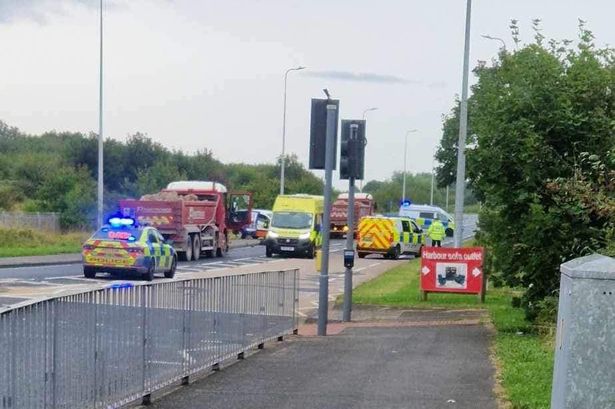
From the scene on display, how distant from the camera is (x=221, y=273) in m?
31.9

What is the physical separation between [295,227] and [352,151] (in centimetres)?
2601

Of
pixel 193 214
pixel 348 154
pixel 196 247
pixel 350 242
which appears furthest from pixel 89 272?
pixel 196 247

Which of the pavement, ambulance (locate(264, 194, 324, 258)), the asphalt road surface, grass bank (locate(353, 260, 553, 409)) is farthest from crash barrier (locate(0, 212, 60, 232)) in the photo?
grass bank (locate(353, 260, 553, 409))

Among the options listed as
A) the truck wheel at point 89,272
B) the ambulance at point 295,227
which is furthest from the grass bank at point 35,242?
the truck wheel at point 89,272

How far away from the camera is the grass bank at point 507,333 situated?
10664mm

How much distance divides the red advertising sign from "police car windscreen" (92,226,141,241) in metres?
7.75

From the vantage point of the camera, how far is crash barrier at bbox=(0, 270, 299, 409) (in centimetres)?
731

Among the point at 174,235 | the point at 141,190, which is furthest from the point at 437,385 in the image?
the point at 141,190

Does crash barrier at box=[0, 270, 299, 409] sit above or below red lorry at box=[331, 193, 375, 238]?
above

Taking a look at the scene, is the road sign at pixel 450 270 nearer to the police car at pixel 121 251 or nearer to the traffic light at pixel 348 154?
the traffic light at pixel 348 154

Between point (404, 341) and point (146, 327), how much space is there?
252 inches

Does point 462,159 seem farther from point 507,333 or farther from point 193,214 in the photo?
point 193,214

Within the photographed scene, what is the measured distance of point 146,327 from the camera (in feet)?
33.1

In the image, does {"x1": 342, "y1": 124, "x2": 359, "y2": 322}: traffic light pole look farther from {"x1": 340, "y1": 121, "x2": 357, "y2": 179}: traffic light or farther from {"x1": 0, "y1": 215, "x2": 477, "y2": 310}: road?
{"x1": 0, "y1": 215, "x2": 477, "y2": 310}: road
